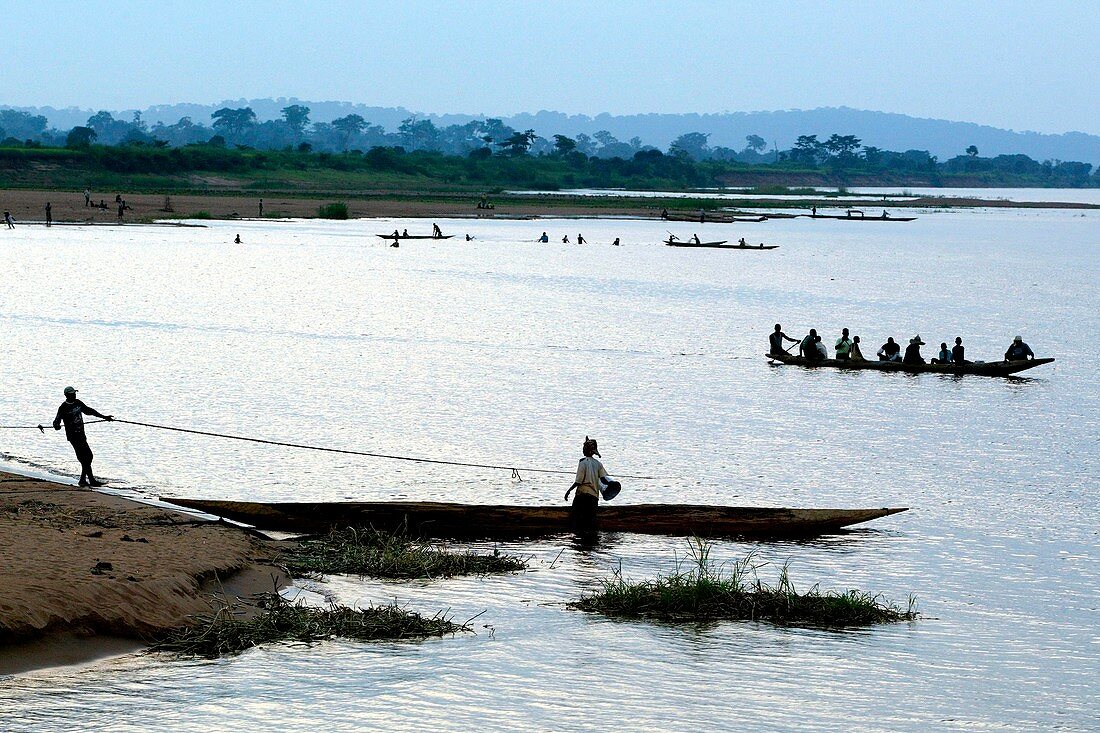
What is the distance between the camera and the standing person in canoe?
1902 centimetres

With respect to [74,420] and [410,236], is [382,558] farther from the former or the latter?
[410,236]

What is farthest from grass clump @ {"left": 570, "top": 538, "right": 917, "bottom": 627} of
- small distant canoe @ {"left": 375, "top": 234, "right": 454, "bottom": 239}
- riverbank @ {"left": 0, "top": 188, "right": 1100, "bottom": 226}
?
riverbank @ {"left": 0, "top": 188, "right": 1100, "bottom": 226}

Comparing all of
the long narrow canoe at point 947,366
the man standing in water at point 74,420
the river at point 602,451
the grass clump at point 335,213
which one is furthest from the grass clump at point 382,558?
the grass clump at point 335,213

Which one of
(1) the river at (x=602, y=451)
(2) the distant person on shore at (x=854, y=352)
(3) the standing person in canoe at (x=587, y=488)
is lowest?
(1) the river at (x=602, y=451)

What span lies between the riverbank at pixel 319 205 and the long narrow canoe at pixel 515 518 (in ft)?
283

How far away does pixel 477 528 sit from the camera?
19.4 meters

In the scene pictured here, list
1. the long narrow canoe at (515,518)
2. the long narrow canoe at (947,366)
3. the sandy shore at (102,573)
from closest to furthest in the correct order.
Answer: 1. the sandy shore at (102,573)
2. the long narrow canoe at (515,518)
3. the long narrow canoe at (947,366)

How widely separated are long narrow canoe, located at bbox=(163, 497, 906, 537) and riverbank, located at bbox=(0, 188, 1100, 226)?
86.2 meters

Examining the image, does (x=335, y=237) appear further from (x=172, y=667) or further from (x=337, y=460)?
(x=172, y=667)

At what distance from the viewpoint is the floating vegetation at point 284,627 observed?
14336 millimetres

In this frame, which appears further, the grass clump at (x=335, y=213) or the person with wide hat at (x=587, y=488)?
the grass clump at (x=335, y=213)

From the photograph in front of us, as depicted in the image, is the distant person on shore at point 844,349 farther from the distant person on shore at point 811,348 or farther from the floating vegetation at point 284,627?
the floating vegetation at point 284,627

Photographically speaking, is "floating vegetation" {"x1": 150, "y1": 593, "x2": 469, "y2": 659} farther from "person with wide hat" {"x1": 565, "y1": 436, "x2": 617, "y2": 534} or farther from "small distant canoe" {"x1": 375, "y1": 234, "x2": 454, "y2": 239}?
"small distant canoe" {"x1": 375, "y1": 234, "x2": 454, "y2": 239}

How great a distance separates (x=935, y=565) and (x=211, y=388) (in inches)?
867
